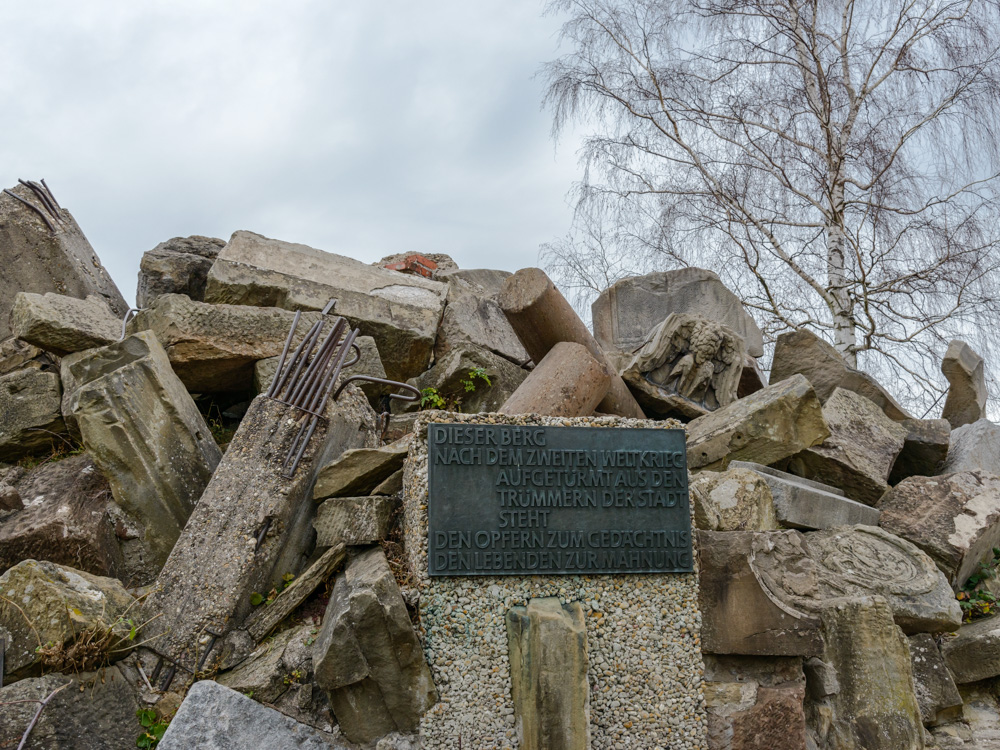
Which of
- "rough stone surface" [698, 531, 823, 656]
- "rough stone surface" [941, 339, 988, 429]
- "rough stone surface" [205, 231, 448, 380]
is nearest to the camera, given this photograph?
"rough stone surface" [698, 531, 823, 656]

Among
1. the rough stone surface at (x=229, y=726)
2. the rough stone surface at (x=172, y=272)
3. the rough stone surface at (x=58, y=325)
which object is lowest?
the rough stone surface at (x=229, y=726)

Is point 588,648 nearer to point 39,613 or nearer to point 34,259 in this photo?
point 39,613

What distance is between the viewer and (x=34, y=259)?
19.0 feet

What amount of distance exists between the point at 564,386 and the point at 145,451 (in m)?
2.43

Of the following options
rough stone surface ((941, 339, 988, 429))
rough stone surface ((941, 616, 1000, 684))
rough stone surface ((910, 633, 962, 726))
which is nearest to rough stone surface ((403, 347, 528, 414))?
rough stone surface ((910, 633, 962, 726))

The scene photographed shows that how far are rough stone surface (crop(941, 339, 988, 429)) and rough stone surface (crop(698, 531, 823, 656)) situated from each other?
14.7ft

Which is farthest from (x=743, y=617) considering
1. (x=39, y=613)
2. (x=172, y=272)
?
(x=172, y=272)

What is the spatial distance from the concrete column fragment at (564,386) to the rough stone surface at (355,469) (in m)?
1.03

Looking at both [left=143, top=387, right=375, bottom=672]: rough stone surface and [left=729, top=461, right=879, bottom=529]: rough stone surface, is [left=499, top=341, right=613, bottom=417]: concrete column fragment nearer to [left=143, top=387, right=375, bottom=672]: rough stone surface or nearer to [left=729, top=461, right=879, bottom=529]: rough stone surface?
[left=729, top=461, right=879, bottom=529]: rough stone surface

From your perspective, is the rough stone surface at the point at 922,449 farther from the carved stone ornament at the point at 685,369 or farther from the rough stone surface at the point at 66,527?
the rough stone surface at the point at 66,527

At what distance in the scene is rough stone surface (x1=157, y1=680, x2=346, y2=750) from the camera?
308 cm

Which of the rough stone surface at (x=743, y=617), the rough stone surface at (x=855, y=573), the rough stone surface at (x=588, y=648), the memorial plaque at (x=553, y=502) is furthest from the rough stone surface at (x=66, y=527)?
the rough stone surface at (x=855, y=573)

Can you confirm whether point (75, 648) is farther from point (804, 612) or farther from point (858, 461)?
point (858, 461)

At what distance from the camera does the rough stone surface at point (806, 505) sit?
4.73 meters
